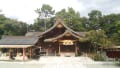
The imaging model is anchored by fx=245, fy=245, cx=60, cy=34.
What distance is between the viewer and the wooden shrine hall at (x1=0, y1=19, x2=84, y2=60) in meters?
32.5

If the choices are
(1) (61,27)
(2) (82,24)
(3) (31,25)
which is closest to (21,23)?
(3) (31,25)

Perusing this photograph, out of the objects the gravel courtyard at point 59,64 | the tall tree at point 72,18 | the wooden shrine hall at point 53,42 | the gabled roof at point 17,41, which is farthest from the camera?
the tall tree at point 72,18

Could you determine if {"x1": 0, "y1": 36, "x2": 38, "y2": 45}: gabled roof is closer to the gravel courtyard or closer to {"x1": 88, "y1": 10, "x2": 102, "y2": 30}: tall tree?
the gravel courtyard

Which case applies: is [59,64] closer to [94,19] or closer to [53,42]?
[53,42]

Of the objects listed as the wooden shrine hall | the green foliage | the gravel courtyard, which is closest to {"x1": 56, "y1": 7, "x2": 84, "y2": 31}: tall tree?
the green foliage

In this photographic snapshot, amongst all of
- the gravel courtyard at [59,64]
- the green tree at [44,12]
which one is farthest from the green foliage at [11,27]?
the gravel courtyard at [59,64]

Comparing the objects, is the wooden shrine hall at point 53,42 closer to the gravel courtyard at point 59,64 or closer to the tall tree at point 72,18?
the gravel courtyard at point 59,64

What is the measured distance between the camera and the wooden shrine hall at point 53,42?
32.5 m

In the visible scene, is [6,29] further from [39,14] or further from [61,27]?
[61,27]

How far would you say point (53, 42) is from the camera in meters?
33.8

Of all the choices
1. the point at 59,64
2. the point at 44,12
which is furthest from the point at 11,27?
the point at 59,64

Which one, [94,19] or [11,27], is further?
[11,27]

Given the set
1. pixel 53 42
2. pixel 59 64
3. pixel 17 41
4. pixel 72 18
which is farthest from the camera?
pixel 72 18

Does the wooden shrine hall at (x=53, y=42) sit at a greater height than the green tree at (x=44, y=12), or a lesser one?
lesser
